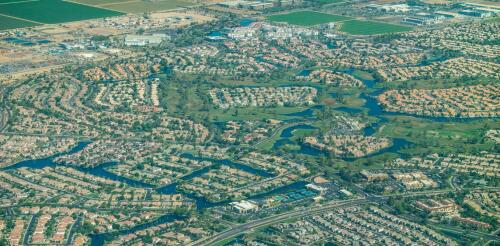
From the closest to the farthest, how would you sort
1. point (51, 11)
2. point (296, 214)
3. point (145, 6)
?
point (296, 214), point (51, 11), point (145, 6)

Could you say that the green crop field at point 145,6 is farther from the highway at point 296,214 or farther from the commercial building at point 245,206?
the highway at point 296,214

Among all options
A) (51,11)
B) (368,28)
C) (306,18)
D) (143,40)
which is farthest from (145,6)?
(368,28)

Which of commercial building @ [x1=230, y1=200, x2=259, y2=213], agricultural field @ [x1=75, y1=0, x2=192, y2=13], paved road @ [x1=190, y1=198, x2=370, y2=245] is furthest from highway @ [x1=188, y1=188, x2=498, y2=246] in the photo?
agricultural field @ [x1=75, y1=0, x2=192, y2=13]

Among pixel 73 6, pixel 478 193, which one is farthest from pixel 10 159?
pixel 73 6

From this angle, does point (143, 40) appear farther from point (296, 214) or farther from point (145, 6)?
point (296, 214)

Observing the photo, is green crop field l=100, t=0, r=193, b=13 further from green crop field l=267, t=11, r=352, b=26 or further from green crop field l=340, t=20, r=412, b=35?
green crop field l=340, t=20, r=412, b=35

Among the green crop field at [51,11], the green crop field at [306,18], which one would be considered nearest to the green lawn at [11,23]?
the green crop field at [51,11]

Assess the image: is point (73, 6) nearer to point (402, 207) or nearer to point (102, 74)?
point (102, 74)
